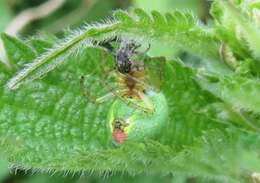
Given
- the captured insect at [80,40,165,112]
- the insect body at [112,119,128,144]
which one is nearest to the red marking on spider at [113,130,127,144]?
the insect body at [112,119,128,144]

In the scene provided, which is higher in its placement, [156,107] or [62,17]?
[62,17]

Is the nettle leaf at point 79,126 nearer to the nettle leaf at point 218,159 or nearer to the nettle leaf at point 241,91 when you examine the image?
the nettle leaf at point 218,159

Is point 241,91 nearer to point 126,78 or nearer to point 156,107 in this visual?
point 156,107

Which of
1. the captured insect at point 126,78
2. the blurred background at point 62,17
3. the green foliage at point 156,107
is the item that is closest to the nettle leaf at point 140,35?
the green foliage at point 156,107

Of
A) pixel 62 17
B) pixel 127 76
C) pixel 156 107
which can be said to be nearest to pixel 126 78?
pixel 127 76

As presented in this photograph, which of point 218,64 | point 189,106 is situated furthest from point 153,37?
point 189,106

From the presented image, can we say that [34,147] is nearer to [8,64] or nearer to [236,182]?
[8,64]

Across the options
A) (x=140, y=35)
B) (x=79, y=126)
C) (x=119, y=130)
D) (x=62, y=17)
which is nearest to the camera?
(x=140, y=35)
